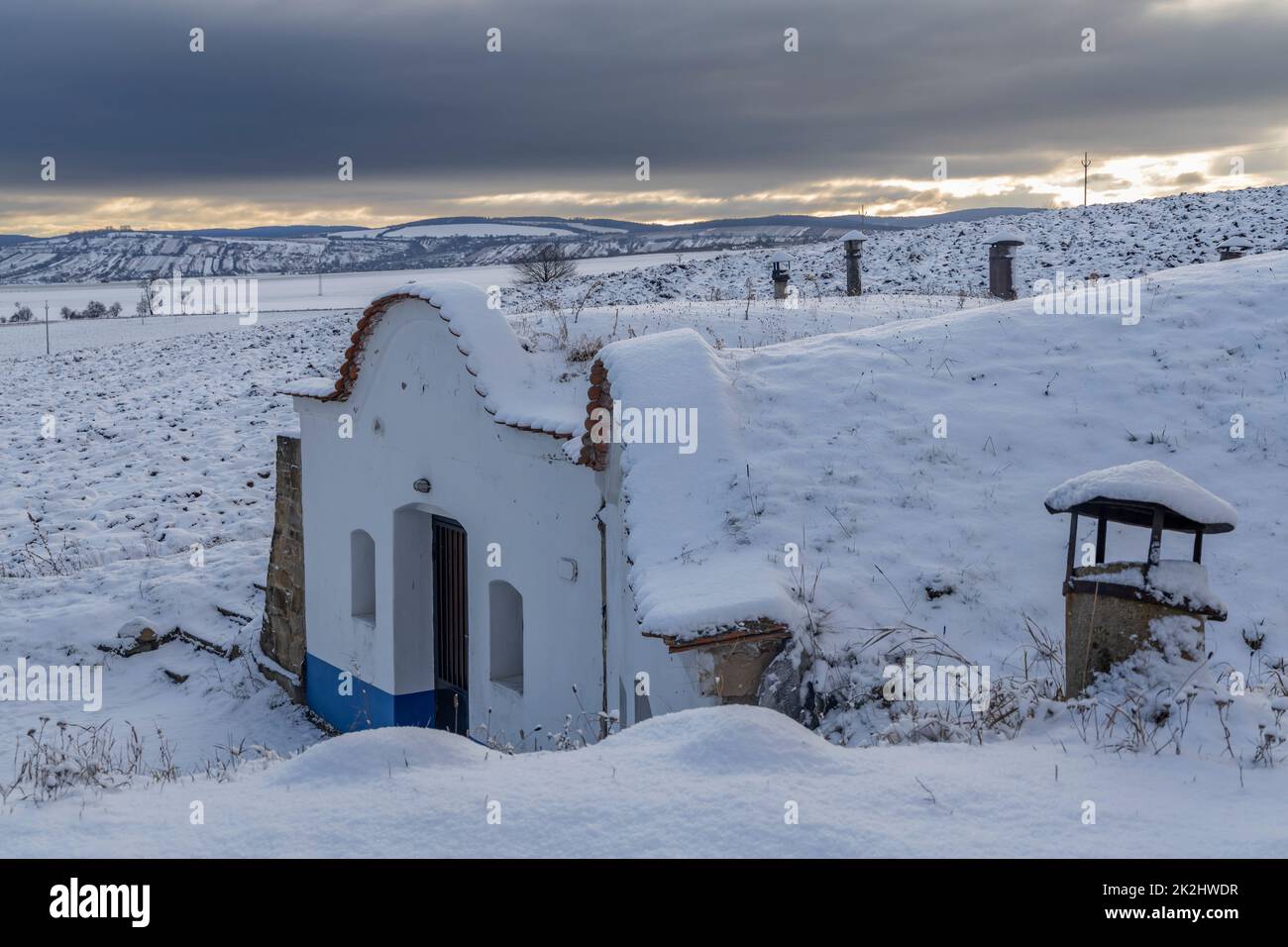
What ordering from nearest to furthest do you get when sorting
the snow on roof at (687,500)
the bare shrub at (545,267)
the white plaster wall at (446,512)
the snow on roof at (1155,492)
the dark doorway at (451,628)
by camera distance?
the snow on roof at (1155,492), the snow on roof at (687,500), the white plaster wall at (446,512), the dark doorway at (451,628), the bare shrub at (545,267)

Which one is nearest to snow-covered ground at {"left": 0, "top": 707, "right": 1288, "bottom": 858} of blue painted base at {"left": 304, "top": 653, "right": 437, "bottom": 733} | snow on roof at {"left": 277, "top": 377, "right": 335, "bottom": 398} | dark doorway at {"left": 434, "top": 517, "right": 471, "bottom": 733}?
blue painted base at {"left": 304, "top": 653, "right": 437, "bottom": 733}

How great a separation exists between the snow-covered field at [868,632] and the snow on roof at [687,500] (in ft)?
0.47

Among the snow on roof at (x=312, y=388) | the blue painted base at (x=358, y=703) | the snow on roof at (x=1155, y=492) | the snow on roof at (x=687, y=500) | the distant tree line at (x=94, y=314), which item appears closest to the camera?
the snow on roof at (x=1155, y=492)

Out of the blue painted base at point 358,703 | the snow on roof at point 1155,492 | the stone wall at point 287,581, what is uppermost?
the snow on roof at point 1155,492

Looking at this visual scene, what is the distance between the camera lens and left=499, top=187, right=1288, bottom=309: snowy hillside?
33.2 metres

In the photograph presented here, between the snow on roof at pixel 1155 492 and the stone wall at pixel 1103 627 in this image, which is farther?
the stone wall at pixel 1103 627

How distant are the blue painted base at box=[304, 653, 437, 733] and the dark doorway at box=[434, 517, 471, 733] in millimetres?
211

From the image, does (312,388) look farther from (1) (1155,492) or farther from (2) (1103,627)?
(1) (1155,492)

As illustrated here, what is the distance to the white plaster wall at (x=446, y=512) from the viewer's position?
914 centimetres

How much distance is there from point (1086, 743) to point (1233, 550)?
145 inches

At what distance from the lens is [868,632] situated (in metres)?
7.26

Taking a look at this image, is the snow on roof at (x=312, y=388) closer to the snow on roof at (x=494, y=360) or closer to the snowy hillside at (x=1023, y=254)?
the snow on roof at (x=494, y=360)

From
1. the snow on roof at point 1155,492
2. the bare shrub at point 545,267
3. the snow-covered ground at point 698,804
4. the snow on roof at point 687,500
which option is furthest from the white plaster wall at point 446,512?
the bare shrub at point 545,267
